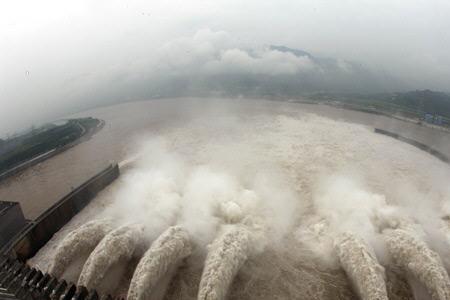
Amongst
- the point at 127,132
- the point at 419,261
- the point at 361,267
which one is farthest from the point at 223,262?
the point at 127,132

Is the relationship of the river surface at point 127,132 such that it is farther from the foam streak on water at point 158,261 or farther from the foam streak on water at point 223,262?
the foam streak on water at point 223,262

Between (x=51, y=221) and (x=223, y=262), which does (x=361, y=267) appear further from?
(x=51, y=221)

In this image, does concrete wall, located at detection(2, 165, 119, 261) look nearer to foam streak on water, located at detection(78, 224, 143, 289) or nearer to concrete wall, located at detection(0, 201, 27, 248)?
concrete wall, located at detection(0, 201, 27, 248)

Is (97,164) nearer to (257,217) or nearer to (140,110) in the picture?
(257,217)

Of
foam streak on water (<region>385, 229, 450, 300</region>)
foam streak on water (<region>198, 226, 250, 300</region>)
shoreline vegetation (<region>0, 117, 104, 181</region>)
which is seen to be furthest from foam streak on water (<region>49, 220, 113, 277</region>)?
shoreline vegetation (<region>0, 117, 104, 181</region>)

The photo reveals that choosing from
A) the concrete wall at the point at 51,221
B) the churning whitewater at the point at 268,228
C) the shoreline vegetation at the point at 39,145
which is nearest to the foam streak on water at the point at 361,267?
the churning whitewater at the point at 268,228
